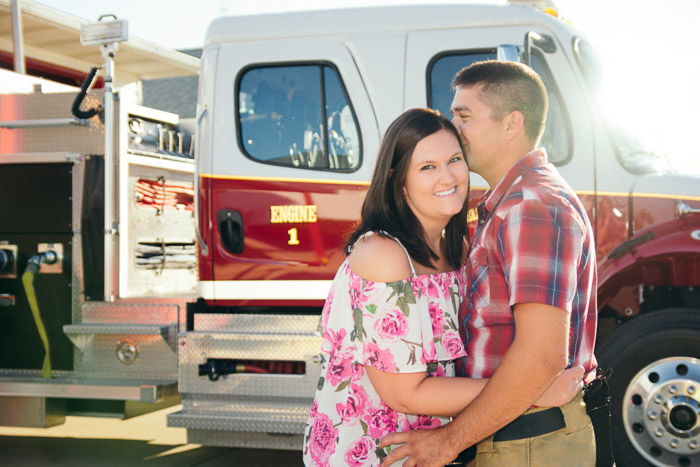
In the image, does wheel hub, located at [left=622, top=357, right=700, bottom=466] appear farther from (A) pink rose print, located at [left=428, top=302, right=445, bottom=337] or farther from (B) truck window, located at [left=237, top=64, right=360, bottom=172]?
(A) pink rose print, located at [left=428, top=302, right=445, bottom=337]

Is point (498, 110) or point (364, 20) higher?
point (364, 20)

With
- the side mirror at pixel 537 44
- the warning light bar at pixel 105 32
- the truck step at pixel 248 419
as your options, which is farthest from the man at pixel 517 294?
the warning light bar at pixel 105 32

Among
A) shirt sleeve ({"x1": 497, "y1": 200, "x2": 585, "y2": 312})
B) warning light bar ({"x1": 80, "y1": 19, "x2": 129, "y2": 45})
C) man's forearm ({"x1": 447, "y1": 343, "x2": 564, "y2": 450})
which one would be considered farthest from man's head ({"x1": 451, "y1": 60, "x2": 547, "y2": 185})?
warning light bar ({"x1": 80, "y1": 19, "x2": 129, "y2": 45})

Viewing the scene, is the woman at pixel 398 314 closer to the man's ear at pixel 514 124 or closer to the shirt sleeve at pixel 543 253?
the man's ear at pixel 514 124

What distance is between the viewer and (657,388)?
161 inches

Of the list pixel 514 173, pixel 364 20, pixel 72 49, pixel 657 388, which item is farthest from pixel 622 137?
pixel 72 49

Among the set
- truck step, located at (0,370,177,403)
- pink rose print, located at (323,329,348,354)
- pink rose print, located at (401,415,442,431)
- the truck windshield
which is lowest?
truck step, located at (0,370,177,403)

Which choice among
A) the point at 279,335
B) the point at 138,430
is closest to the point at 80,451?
the point at 138,430

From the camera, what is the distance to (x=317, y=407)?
6.66ft

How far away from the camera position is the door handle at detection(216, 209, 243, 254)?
15.2ft

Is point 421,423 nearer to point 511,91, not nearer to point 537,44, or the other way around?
point 511,91

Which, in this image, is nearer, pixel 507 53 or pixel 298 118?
pixel 507 53

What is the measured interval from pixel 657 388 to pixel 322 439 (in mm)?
2648

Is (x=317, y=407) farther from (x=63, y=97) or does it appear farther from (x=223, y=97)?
(x=63, y=97)
